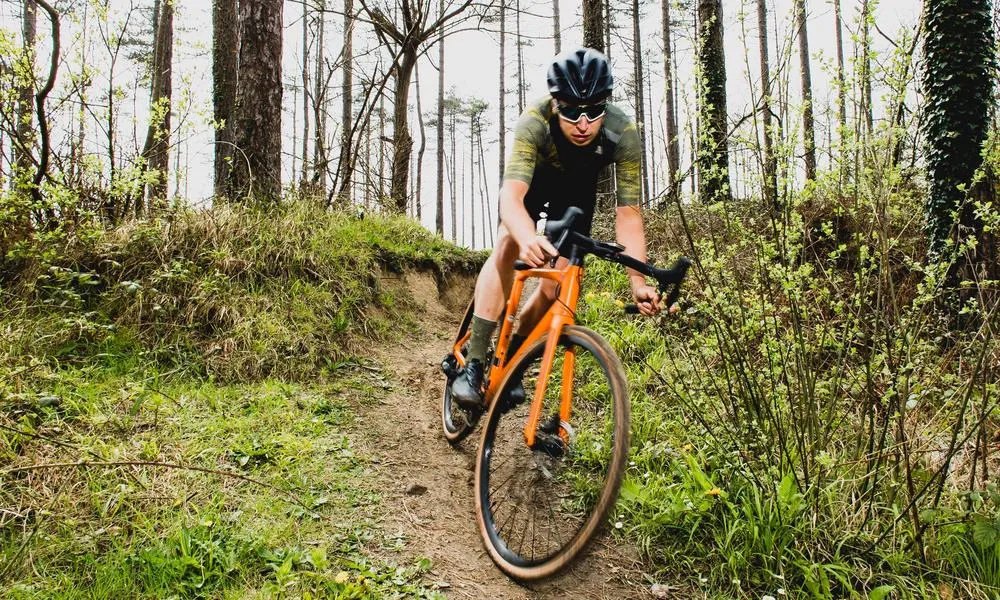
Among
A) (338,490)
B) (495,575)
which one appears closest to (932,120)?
Answer: (495,575)

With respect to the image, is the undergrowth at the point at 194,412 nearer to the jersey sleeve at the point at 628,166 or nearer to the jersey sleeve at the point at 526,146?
the jersey sleeve at the point at 526,146

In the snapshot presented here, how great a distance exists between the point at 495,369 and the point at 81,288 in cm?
296

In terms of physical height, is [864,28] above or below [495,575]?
above

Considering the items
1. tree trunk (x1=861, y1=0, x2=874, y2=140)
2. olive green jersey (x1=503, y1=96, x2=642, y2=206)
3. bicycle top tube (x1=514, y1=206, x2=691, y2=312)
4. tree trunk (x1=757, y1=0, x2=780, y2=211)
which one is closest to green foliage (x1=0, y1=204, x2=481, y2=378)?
olive green jersey (x1=503, y1=96, x2=642, y2=206)

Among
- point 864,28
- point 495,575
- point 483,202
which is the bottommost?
point 495,575

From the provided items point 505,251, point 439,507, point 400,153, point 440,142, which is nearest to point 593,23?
point 400,153

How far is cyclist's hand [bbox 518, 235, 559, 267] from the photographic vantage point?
1.93 meters

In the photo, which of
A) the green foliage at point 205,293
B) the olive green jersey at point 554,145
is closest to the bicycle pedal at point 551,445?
the olive green jersey at point 554,145

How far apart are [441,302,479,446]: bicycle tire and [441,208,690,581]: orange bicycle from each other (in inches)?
4.2

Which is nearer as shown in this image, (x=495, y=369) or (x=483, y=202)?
(x=495, y=369)

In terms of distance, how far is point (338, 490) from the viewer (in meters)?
2.55

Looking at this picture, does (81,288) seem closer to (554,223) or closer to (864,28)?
(554,223)

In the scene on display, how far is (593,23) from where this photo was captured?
7.69 meters

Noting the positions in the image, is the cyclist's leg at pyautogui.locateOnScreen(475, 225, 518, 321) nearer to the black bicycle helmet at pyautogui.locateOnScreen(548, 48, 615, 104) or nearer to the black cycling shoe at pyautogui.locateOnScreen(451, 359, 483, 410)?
the black cycling shoe at pyautogui.locateOnScreen(451, 359, 483, 410)
